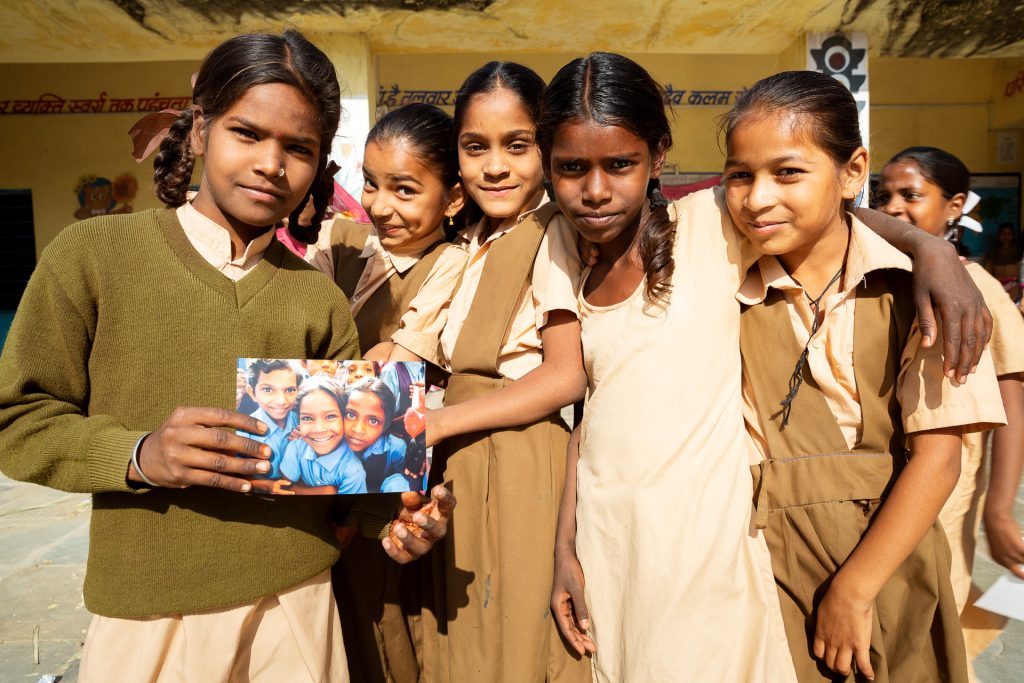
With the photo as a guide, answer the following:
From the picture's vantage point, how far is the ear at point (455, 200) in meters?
2.17

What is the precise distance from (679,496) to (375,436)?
25.0 inches

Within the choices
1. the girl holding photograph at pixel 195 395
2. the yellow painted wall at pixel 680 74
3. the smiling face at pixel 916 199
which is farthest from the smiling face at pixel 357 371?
the yellow painted wall at pixel 680 74

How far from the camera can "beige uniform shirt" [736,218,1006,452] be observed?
1.33m

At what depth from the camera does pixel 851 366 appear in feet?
4.75

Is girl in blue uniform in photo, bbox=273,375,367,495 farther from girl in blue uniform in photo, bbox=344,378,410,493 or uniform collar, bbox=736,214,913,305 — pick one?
uniform collar, bbox=736,214,913,305

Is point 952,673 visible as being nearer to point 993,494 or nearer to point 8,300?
point 993,494

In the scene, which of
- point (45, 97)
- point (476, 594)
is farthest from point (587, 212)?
Answer: point (45, 97)

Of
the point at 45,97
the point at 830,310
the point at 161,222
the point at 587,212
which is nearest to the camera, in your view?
the point at 161,222

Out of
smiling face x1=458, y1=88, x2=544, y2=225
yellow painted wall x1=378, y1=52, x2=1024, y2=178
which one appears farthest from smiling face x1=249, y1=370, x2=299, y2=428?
yellow painted wall x1=378, y1=52, x2=1024, y2=178

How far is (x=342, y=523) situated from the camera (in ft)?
4.97

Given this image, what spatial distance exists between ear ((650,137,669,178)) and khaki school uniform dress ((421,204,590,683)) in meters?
0.26

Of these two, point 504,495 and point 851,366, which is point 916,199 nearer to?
point 851,366

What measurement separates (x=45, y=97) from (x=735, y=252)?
10.4 meters

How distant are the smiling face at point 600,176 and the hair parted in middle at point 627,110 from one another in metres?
0.03
